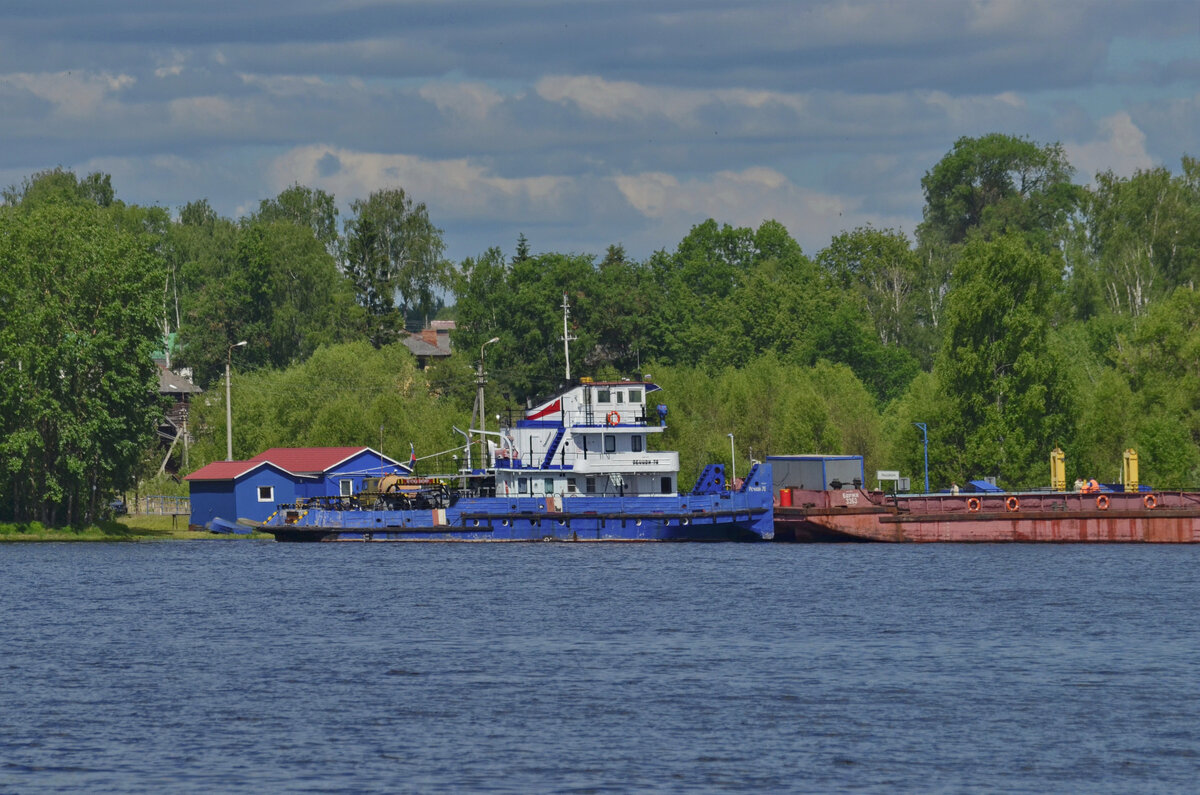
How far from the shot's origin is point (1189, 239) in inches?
4245

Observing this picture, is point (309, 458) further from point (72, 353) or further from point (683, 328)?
point (683, 328)

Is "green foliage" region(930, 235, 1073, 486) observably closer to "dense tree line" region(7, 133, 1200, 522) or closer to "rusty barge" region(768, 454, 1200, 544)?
"dense tree line" region(7, 133, 1200, 522)

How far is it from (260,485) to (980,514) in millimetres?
33074

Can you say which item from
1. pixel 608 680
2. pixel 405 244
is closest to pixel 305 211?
pixel 405 244

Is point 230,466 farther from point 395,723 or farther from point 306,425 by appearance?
point 395,723

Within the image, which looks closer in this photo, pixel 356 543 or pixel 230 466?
pixel 356 543

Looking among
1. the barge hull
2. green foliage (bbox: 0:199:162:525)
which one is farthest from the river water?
green foliage (bbox: 0:199:162:525)

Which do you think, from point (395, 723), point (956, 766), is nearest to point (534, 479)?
point (395, 723)

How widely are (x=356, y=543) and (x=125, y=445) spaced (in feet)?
37.0

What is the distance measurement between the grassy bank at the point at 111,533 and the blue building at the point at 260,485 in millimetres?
1090

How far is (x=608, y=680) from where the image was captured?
32688 mm

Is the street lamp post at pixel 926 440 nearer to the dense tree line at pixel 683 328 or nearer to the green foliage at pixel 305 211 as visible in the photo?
the dense tree line at pixel 683 328

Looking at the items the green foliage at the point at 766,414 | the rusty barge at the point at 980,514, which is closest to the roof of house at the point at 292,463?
the green foliage at the point at 766,414

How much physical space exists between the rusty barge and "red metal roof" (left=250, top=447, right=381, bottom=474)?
857 inches
